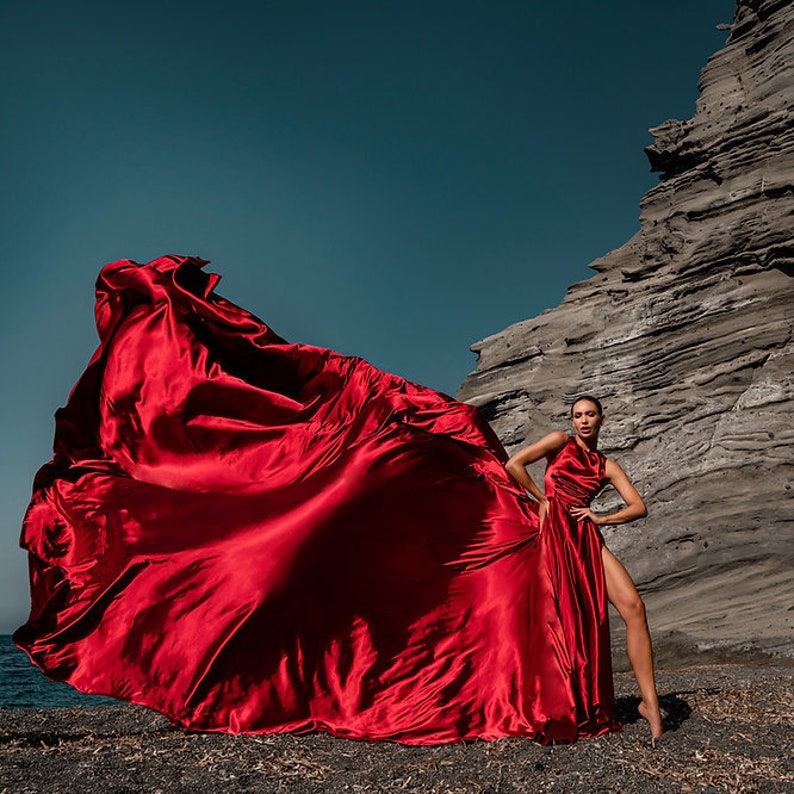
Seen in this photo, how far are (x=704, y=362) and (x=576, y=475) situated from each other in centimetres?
733

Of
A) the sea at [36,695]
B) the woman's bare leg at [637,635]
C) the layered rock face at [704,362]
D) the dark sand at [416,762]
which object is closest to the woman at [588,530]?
the woman's bare leg at [637,635]

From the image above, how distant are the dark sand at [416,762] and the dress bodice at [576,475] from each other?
1459 millimetres

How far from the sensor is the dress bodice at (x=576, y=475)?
4996 millimetres

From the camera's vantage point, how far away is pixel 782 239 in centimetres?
1110

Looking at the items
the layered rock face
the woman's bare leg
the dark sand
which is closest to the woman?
the woman's bare leg

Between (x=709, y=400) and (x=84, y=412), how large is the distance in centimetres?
875

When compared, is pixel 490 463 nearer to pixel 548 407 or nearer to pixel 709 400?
pixel 709 400

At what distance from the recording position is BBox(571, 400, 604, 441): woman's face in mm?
5113

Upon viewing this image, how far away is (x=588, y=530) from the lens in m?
4.86

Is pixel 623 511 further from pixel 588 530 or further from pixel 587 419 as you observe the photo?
pixel 587 419

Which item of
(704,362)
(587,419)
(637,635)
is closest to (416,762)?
(637,635)

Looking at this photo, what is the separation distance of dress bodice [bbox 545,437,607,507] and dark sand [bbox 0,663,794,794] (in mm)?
1459

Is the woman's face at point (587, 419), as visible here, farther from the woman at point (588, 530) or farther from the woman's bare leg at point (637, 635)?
the woman's bare leg at point (637, 635)

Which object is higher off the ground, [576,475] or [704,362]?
[704,362]
